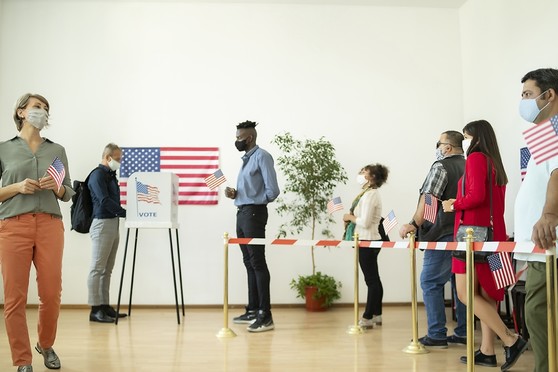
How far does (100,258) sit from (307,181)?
7.79 ft

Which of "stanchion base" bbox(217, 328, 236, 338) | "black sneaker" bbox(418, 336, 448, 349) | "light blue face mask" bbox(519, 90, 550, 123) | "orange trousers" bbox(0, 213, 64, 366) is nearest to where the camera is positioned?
"light blue face mask" bbox(519, 90, 550, 123)

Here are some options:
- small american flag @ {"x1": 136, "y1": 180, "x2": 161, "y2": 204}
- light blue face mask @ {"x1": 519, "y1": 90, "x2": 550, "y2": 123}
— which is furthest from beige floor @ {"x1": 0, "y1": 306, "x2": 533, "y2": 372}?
light blue face mask @ {"x1": 519, "y1": 90, "x2": 550, "y2": 123}

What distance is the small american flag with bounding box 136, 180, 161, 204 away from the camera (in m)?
5.31

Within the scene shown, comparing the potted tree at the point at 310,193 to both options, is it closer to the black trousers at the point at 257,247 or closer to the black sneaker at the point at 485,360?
the black trousers at the point at 257,247

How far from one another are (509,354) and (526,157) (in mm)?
2480

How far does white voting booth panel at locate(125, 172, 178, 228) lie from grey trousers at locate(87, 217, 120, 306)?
0.36m

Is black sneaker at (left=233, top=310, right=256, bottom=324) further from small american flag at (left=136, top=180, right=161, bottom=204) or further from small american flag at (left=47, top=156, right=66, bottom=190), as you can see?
small american flag at (left=47, top=156, right=66, bottom=190)

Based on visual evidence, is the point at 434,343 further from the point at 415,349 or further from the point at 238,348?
the point at 238,348

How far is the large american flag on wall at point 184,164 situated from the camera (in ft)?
21.9

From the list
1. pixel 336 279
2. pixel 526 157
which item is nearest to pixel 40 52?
pixel 336 279

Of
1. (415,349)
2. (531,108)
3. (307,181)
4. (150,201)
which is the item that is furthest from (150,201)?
(531,108)

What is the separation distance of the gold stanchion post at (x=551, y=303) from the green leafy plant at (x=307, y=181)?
13.3 ft

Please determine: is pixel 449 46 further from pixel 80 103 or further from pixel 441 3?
pixel 80 103

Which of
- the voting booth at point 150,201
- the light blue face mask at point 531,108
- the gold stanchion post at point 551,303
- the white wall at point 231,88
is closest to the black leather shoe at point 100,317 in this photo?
the voting booth at point 150,201
